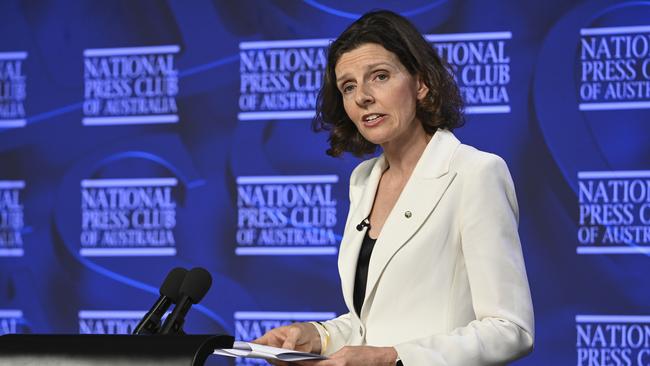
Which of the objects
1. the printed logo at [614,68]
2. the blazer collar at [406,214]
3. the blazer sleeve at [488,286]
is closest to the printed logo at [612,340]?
the printed logo at [614,68]

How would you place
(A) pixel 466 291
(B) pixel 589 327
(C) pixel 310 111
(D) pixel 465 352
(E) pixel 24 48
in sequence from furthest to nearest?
(E) pixel 24 48
(C) pixel 310 111
(B) pixel 589 327
(A) pixel 466 291
(D) pixel 465 352

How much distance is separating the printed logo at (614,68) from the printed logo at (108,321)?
2.40m

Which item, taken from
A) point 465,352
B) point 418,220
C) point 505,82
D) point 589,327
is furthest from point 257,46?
point 465,352

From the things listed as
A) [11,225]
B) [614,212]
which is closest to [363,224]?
[614,212]

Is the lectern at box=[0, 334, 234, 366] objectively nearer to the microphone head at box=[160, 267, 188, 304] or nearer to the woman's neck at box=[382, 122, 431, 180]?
the microphone head at box=[160, 267, 188, 304]

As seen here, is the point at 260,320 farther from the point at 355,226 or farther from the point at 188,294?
the point at 188,294

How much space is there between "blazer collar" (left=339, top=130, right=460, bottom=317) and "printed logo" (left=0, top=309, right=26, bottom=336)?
9.64ft

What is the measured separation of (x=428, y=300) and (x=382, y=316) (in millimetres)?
125

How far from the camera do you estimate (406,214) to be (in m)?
2.26

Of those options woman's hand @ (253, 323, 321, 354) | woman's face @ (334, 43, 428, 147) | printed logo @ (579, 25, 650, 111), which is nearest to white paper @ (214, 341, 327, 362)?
woman's hand @ (253, 323, 321, 354)

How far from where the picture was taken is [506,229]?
6.96ft

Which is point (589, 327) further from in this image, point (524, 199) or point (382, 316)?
point (382, 316)

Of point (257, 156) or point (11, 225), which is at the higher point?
point (257, 156)

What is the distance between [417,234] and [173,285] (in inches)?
22.6
